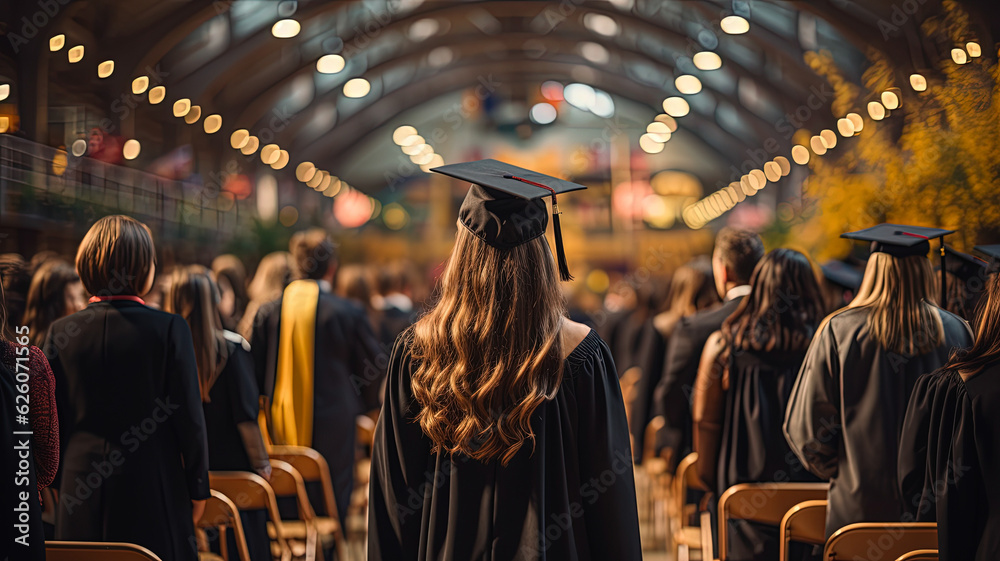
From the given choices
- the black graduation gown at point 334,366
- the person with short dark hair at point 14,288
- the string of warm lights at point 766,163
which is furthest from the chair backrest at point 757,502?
the person with short dark hair at point 14,288

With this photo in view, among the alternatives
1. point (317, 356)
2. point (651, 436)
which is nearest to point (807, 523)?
point (651, 436)

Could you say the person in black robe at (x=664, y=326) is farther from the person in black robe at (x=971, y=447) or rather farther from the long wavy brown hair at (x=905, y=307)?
the person in black robe at (x=971, y=447)

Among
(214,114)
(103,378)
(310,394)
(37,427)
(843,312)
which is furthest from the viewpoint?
(214,114)

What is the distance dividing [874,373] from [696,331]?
1.23 meters

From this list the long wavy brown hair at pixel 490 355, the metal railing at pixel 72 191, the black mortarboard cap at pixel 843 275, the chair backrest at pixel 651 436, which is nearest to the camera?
the long wavy brown hair at pixel 490 355

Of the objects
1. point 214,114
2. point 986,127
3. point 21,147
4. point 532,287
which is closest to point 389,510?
point 532,287

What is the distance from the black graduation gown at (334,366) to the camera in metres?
4.59

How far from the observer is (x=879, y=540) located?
2336 millimetres

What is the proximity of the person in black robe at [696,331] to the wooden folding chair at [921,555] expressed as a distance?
161 cm

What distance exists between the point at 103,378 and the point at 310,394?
79.3 inches

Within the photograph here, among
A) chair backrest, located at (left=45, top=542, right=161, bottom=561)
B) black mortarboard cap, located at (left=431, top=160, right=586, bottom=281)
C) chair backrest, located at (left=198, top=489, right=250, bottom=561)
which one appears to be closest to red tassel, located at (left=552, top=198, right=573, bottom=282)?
black mortarboard cap, located at (left=431, top=160, right=586, bottom=281)

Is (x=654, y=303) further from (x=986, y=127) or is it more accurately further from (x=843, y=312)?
(x=843, y=312)

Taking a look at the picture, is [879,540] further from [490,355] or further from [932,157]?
[932,157]

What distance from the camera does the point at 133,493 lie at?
2.69 metres
